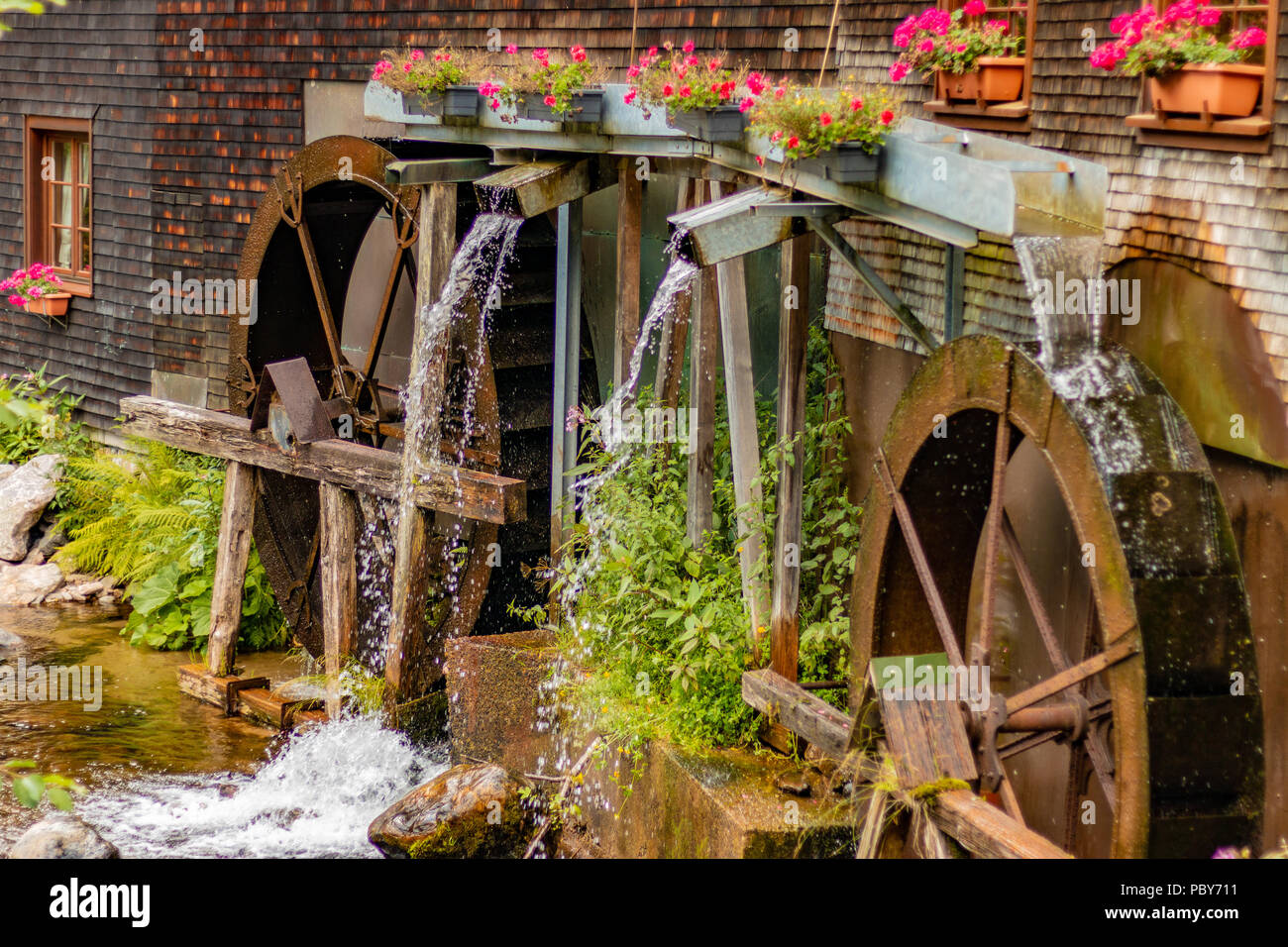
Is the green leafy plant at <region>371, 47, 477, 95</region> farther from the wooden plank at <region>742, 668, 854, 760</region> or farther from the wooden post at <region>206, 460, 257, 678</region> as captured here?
the wooden plank at <region>742, 668, 854, 760</region>

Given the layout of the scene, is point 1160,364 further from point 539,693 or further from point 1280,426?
point 539,693

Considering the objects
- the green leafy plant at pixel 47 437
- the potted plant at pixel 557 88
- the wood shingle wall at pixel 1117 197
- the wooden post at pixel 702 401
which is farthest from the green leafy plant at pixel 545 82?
the green leafy plant at pixel 47 437

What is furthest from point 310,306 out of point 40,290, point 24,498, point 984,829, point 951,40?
point 984,829

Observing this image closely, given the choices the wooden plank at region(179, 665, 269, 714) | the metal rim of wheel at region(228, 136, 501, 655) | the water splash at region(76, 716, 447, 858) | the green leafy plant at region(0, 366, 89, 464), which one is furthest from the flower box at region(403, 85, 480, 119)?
the green leafy plant at region(0, 366, 89, 464)

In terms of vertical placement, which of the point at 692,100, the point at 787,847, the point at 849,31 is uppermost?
the point at 849,31

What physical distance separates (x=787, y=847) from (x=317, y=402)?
12.2 ft

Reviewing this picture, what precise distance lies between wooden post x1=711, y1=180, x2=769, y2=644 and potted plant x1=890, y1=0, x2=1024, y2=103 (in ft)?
3.23

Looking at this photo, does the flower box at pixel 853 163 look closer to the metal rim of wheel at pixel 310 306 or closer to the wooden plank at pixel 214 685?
the metal rim of wheel at pixel 310 306

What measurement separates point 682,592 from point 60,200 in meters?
8.21

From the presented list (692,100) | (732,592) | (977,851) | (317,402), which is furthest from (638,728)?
(317,402)

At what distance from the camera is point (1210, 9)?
13.6 ft

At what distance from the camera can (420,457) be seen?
275 inches

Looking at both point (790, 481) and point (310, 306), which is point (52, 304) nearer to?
point (310, 306)

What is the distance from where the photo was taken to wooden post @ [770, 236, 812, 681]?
5.41 metres
